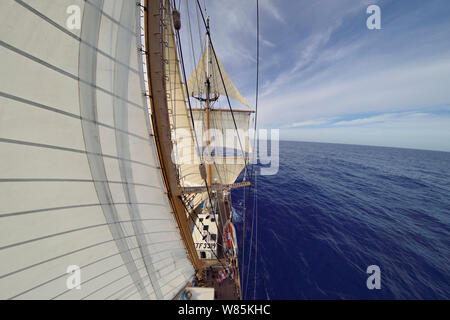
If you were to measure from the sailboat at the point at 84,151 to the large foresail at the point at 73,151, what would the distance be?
0.04ft

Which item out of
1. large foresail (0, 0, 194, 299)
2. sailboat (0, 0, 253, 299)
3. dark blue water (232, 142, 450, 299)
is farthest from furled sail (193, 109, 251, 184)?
large foresail (0, 0, 194, 299)

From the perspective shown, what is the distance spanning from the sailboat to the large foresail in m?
0.01

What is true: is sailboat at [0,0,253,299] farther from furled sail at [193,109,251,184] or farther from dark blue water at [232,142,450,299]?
furled sail at [193,109,251,184]

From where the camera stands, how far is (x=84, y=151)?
202 centimetres

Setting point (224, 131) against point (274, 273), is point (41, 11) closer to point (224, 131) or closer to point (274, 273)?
point (274, 273)

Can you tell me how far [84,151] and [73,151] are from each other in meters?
0.12

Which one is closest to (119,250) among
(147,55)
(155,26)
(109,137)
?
(109,137)

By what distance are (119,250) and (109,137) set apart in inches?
87.5

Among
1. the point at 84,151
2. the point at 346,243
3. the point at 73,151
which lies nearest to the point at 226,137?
the point at 346,243

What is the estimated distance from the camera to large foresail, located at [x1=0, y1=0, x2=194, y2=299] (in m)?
1.44

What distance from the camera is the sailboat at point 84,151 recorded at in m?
1.46

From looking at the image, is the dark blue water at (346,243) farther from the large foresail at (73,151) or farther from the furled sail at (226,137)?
the large foresail at (73,151)

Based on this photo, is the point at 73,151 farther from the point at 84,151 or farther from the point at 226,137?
the point at 226,137
